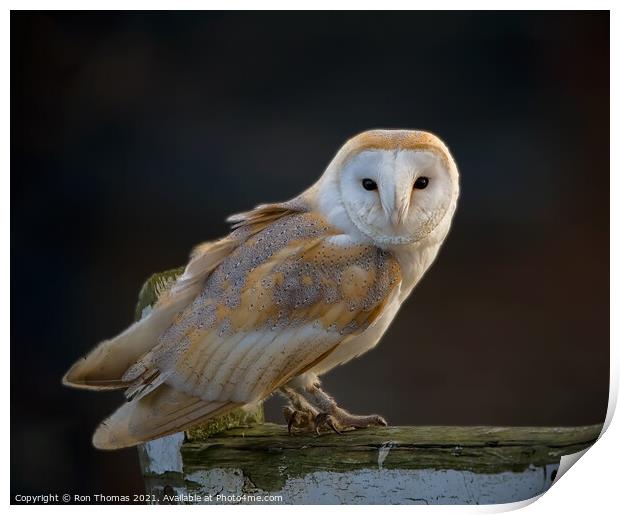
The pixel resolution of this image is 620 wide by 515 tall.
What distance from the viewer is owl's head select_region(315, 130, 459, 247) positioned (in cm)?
194

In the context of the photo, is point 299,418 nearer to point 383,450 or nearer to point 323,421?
point 323,421

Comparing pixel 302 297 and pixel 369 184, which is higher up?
pixel 369 184

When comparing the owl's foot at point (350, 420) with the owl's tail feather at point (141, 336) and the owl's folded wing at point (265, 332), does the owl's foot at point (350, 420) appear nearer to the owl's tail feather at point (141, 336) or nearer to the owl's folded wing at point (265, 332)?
the owl's folded wing at point (265, 332)

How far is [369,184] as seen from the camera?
6.55 ft

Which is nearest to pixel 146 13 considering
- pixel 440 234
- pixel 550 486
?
pixel 440 234

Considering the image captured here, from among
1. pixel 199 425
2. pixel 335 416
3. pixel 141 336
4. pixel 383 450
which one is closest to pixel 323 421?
pixel 335 416

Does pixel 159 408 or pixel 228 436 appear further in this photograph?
pixel 228 436

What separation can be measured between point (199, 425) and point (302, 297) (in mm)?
373

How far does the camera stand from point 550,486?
209 centimetres

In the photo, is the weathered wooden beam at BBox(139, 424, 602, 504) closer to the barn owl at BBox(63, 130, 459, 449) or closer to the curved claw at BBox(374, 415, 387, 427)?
the curved claw at BBox(374, 415, 387, 427)

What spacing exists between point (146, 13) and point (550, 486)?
1228 millimetres

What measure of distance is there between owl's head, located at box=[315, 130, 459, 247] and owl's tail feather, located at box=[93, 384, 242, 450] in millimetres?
432

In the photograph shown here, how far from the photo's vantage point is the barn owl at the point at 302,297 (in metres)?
1.99

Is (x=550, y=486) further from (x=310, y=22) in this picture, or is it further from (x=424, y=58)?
(x=310, y=22)
